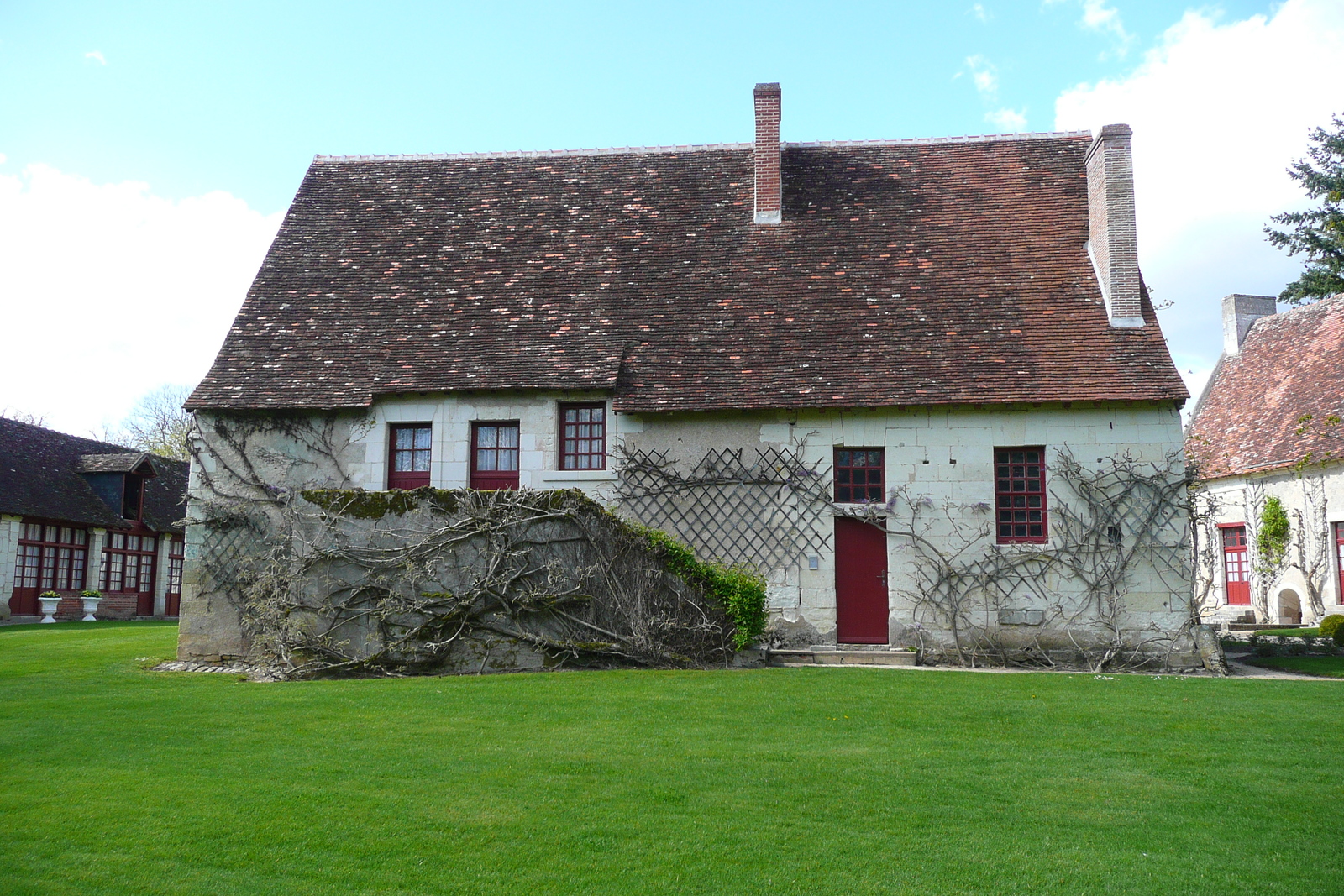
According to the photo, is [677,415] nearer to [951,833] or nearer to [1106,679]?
[1106,679]

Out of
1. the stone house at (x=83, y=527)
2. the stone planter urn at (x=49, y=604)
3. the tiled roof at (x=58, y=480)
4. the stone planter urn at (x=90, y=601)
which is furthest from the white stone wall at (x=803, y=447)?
the stone planter urn at (x=90, y=601)

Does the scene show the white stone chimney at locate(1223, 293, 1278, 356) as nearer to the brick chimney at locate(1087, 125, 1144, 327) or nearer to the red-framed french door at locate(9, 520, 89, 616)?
the brick chimney at locate(1087, 125, 1144, 327)

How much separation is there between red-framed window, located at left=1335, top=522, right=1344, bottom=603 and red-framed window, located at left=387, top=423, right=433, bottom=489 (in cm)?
1783

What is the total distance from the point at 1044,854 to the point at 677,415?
946 cm

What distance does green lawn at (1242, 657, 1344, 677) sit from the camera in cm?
1226

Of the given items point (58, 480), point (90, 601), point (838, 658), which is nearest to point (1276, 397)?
point (838, 658)

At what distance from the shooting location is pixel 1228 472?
72.2ft

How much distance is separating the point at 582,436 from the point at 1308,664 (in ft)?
34.4

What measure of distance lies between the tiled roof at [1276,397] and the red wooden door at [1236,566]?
1.58 m

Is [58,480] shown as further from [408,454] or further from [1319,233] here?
[1319,233]

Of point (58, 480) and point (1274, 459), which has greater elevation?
point (1274, 459)

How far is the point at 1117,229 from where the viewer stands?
14141mm

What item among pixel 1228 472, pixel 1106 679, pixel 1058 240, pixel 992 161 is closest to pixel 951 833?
pixel 1106 679

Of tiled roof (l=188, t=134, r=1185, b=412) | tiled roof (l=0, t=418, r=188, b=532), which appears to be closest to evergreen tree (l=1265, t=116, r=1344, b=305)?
tiled roof (l=188, t=134, r=1185, b=412)
